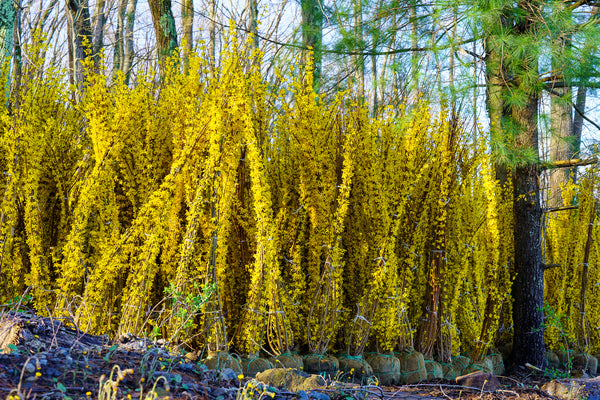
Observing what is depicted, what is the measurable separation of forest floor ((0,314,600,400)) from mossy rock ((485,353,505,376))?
2101mm

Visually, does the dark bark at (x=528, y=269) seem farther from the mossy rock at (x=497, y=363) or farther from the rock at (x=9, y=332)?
the rock at (x=9, y=332)

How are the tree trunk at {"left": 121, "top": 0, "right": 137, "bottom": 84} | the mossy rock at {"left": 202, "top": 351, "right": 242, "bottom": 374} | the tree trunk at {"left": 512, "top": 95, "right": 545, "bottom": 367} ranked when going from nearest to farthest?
1. the mossy rock at {"left": 202, "top": 351, "right": 242, "bottom": 374}
2. the tree trunk at {"left": 512, "top": 95, "right": 545, "bottom": 367}
3. the tree trunk at {"left": 121, "top": 0, "right": 137, "bottom": 84}

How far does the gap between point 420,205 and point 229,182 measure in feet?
5.35

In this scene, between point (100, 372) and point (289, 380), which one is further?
point (289, 380)

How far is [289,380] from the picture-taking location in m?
2.61

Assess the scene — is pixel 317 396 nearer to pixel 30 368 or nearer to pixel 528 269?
pixel 30 368

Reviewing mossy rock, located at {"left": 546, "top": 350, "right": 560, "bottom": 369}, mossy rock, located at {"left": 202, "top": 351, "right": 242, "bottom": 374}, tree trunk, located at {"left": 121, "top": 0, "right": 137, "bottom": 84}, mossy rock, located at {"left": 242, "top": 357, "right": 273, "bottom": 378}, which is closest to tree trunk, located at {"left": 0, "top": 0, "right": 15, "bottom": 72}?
mossy rock, located at {"left": 202, "top": 351, "right": 242, "bottom": 374}

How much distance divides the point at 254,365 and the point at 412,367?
123 centimetres

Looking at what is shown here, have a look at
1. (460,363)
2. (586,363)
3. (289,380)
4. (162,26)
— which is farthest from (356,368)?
(162,26)

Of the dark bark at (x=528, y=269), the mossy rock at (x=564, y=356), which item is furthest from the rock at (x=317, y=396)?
the mossy rock at (x=564, y=356)

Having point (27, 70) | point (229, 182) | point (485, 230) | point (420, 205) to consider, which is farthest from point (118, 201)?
point (485, 230)

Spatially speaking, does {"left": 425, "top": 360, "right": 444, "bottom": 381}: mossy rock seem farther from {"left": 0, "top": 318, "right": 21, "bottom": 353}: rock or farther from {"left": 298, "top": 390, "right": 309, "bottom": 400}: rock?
{"left": 0, "top": 318, "right": 21, "bottom": 353}: rock

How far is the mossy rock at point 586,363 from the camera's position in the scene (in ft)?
15.8

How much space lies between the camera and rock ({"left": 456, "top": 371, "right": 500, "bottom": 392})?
3161 mm
